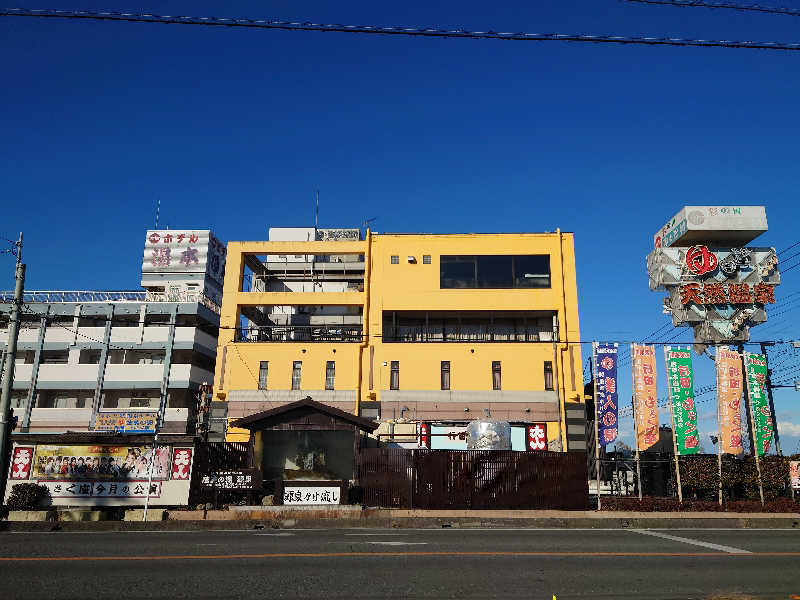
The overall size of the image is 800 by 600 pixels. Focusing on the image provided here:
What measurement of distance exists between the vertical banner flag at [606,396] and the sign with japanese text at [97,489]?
19855 millimetres

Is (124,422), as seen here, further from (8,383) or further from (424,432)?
(8,383)

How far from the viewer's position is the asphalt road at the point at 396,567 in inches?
316

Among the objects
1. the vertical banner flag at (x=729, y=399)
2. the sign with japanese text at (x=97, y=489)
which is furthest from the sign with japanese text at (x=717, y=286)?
the sign with japanese text at (x=97, y=489)

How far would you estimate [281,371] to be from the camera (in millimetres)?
40281

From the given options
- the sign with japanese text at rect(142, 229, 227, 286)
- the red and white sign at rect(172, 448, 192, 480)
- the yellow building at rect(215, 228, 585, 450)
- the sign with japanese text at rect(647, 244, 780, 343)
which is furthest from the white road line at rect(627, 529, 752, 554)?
the sign with japanese text at rect(142, 229, 227, 286)

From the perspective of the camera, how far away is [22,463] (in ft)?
67.1

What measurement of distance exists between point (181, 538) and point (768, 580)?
37.4ft

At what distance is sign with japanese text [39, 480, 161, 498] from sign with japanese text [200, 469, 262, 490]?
1.90m

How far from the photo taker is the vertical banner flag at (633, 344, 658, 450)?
27.4 meters

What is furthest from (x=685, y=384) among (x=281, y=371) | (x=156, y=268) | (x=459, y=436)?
(x=156, y=268)

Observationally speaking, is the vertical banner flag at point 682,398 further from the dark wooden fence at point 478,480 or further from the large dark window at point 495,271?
the large dark window at point 495,271

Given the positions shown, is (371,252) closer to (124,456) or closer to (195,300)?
(195,300)

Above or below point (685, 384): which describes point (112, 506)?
below

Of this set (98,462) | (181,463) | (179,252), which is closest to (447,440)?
(181,463)
